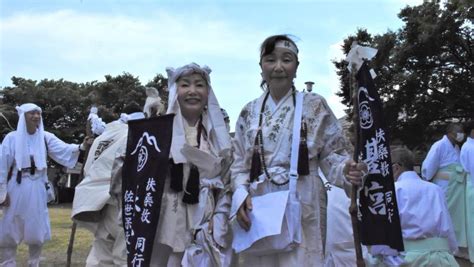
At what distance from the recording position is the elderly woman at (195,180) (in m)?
3.20

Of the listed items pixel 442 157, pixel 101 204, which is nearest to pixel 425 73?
pixel 442 157

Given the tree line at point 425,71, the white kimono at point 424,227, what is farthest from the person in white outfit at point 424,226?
the tree line at point 425,71

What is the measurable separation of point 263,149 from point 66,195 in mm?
32204

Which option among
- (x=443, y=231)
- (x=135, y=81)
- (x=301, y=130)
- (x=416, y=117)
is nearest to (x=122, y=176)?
(x=301, y=130)

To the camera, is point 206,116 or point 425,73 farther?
point 425,73

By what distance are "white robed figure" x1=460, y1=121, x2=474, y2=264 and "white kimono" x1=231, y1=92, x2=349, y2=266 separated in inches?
218

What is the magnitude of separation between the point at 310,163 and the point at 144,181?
1.10 m

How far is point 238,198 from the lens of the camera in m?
3.06

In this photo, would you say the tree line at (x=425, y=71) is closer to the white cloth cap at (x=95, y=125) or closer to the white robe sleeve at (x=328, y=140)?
the white cloth cap at (x=95, y=125)

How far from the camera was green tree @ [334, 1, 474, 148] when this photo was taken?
74.3ft

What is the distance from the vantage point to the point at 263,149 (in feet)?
10.5

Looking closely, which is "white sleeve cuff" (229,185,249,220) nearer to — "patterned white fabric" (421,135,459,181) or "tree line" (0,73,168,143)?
"patterned white fabric" (421,135,459,181)

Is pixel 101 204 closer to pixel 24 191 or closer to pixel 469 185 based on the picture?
pixel 24 191

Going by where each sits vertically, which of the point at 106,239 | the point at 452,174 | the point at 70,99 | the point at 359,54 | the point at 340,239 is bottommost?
the point at 106,239
